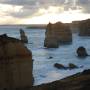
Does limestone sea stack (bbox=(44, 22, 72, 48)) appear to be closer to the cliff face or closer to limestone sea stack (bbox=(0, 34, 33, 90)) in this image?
limestone sea stack (bbox=(0, 34, 33, 90))

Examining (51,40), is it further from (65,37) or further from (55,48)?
(65,37)

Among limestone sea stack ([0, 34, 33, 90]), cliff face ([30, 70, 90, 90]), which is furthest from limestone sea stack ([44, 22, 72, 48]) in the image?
cliff face ([30, 70, 90, 90])

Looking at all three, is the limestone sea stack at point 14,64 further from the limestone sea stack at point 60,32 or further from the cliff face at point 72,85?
the limestone sea stack at point 60,32

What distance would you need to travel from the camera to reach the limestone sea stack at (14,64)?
122 feet

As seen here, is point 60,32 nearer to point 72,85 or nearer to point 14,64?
point 14,64

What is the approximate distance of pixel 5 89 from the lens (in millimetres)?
37875

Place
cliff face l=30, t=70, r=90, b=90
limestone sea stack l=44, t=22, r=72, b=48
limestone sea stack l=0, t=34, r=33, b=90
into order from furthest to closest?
1. limestone sea stack l=44, t=22, r=72, b=48
2. limestone sea stack l=0, t=34, r=33, b=90
3. cliff face l=30, t=70, r=90, b=90

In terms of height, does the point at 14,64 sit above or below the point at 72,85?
above

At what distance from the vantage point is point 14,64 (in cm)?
3725

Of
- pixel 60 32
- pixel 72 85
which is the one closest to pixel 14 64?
pixel 72 85

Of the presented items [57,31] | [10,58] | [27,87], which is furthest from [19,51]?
[57,31]

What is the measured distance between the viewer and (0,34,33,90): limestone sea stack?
1460 inches

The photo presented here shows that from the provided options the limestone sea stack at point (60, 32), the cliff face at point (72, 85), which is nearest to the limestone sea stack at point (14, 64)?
the cliff face at point (72, 85)

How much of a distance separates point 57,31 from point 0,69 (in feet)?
450
